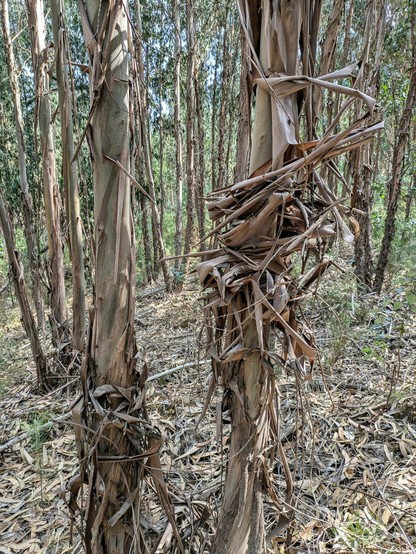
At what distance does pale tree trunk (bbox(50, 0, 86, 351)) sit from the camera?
928mm

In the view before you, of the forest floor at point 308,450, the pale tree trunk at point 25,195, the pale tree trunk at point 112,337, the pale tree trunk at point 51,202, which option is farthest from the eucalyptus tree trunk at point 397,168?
the pale tree trunk at point 112,337

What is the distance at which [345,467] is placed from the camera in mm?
1483

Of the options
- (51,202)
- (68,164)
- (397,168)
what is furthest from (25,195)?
(397,168)

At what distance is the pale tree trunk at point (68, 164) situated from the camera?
928 mm

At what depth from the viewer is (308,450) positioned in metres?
1.59

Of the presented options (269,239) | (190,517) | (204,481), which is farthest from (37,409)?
(269,239)

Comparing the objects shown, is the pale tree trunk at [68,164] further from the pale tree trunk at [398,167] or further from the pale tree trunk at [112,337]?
the pale tree trunk at [398,167]

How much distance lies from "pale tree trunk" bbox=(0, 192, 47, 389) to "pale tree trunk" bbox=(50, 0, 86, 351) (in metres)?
0.91

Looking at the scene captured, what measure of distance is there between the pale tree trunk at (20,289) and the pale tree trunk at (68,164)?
908mm

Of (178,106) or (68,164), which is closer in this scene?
(68,164)

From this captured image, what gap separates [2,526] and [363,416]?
1.66 metres

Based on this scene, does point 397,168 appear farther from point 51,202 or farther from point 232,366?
point 232,366

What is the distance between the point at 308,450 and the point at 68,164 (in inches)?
56.7

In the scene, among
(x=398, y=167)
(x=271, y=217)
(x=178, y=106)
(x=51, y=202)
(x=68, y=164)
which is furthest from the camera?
(x=178, y=106)
